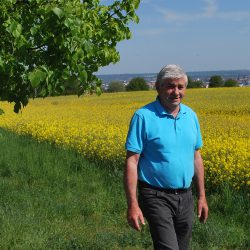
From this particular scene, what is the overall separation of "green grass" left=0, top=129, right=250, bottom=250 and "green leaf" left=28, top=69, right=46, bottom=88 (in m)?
1.32

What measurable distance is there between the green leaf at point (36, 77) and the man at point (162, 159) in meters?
0.69

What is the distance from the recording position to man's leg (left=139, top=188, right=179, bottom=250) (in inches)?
138

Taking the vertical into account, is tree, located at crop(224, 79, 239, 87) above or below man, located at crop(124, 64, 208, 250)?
below

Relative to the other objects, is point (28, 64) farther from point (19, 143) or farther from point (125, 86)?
point (125, 86)

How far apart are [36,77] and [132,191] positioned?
3.28 ft

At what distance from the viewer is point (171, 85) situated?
352cm

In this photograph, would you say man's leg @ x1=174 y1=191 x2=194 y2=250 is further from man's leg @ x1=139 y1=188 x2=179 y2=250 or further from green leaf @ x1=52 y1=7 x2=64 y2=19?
green leaf @ x1=52 y1=7 x2=64 y2=19

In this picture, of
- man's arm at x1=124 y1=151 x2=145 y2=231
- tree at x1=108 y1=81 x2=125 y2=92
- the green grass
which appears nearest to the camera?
man's arm at x1=124 y1=151 x2=145 y2=231

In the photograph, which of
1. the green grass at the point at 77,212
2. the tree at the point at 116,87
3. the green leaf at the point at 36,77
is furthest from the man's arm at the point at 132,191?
the tree at the point at 116,87

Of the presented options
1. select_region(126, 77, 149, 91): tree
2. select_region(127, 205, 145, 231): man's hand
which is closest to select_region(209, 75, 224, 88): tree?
select_region(126, 77, 149, 91): tree

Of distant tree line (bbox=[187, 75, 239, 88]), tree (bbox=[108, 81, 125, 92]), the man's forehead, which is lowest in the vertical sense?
tree (bbox=[108, 81, 125, 92])

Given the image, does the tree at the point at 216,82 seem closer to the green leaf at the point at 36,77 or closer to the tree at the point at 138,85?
the tree at the point at 138,85

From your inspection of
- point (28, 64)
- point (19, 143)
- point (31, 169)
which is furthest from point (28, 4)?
point (19, 143)

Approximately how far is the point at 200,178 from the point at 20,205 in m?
3.83
